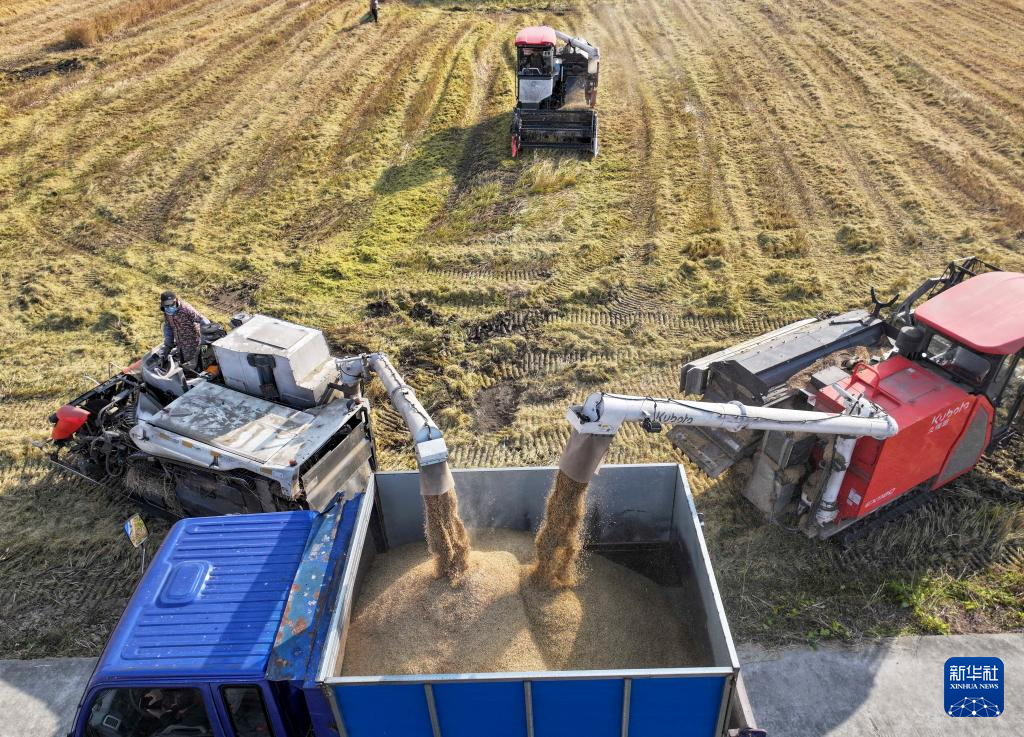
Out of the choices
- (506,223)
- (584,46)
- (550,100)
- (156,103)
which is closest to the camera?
(506,223)

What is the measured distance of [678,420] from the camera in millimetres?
5254

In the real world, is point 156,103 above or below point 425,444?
below

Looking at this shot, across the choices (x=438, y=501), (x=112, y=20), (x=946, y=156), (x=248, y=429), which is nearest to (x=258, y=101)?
(x=112, y=20)

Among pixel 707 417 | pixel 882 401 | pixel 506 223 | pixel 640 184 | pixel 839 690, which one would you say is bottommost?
pixel 839 690

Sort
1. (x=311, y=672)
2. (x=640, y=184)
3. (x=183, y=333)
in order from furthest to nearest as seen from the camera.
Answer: (x=640, y=184), (x=183, y=333), (x=311, y=672)

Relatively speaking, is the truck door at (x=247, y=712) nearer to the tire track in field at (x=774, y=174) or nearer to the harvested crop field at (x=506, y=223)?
the harvested crop field at (x=506, y=223)

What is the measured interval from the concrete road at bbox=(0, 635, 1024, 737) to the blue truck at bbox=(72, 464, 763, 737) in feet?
5.08

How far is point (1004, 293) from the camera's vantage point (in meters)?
6.96

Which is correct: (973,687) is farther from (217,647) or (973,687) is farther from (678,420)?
(217,647)

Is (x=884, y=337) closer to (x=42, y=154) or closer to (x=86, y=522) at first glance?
(x=86, y=522)

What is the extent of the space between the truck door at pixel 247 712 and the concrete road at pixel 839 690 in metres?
2.62

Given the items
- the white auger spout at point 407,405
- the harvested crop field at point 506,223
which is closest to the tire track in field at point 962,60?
the harvested crop field at point 506,223

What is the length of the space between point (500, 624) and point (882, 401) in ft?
13.3

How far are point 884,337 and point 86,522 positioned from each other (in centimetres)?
882
